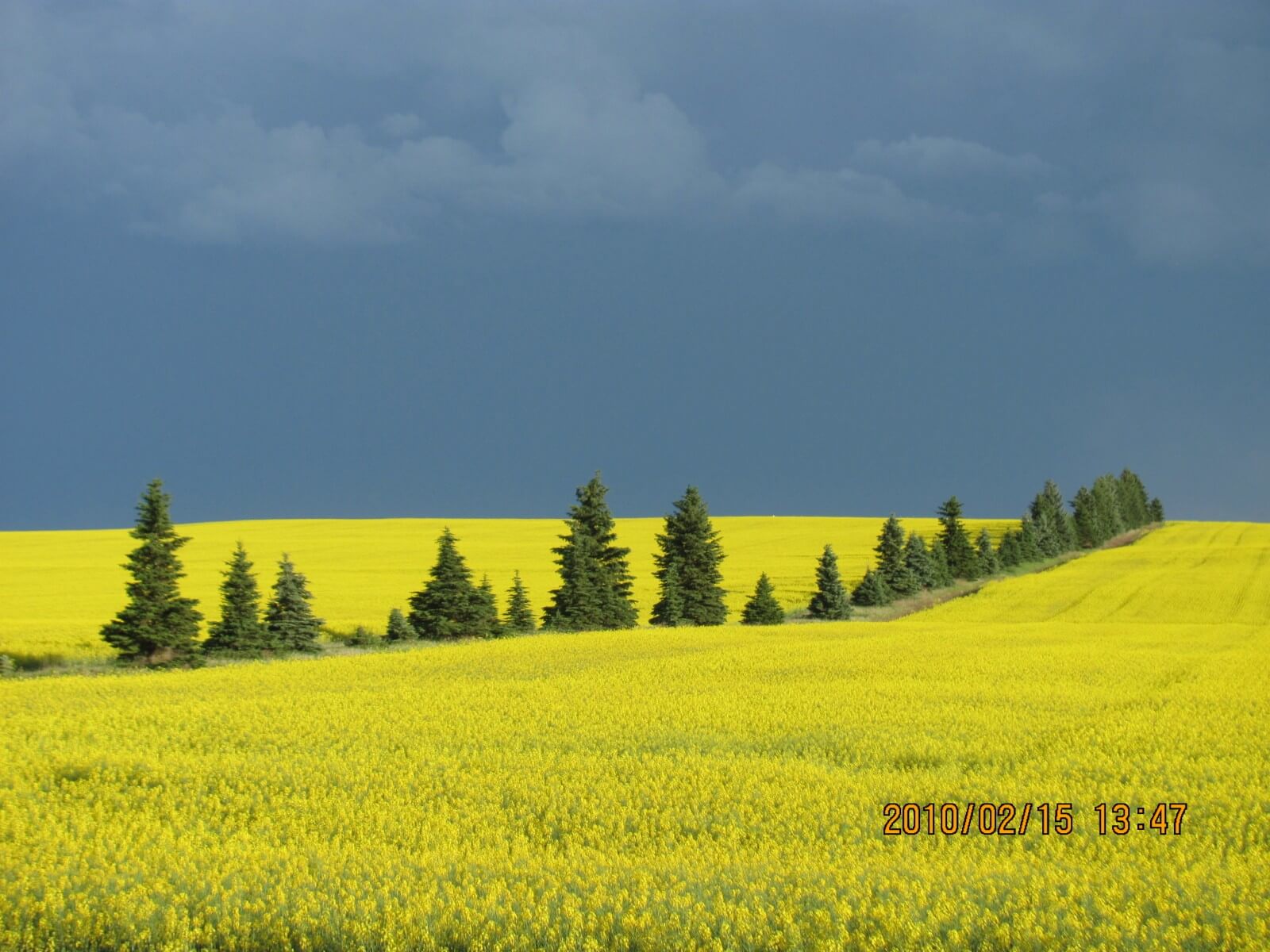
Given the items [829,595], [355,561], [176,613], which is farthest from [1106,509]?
[176,613]

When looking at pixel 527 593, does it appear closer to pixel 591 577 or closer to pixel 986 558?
pixel 591 577

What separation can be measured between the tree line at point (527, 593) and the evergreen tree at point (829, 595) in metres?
0.06

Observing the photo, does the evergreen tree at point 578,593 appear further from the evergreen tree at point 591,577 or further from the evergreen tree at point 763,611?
the evergreen tree at point 763,611

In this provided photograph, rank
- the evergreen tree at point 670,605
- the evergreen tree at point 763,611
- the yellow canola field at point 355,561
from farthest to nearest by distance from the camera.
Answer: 1. the evergreen tree at point 670,605
2. the yellow canola field at point 355,561
3. the evergreen tree at point 763,611

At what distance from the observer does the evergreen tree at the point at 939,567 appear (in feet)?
205

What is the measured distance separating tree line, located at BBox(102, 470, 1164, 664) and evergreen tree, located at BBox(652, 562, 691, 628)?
0.06m

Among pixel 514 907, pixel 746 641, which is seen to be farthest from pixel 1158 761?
pixel 746 641

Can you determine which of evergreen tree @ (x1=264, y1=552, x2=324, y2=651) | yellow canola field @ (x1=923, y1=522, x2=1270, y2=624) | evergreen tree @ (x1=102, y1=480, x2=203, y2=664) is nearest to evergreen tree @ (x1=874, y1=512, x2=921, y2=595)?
yellow canola field @ (x1=923, y1=522, x2=1270, y2=624)

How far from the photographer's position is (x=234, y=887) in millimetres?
8680

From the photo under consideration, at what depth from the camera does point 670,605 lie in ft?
156

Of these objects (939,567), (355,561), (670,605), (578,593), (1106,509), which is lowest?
(670,605)
